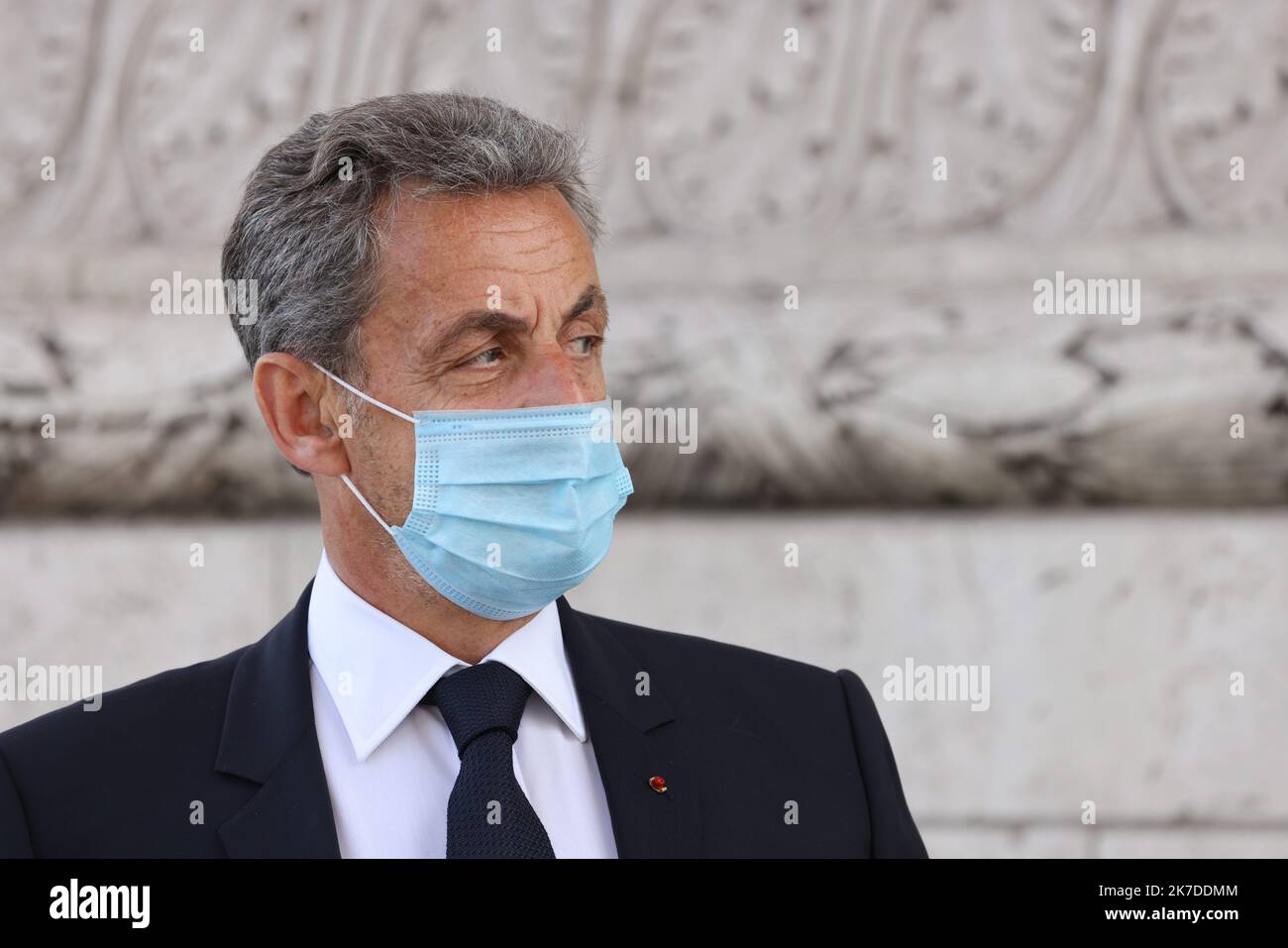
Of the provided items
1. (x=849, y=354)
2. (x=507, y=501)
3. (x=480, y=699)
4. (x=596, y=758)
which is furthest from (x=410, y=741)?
(x=849, y=354)

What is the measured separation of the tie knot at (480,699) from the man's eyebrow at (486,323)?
1.47ft

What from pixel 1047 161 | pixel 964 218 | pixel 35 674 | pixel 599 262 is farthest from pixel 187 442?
pixel 1047 161

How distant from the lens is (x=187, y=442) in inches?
140

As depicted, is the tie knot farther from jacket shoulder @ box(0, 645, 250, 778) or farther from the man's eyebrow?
the man's eyebrow

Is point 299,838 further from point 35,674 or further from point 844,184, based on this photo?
point 844,184

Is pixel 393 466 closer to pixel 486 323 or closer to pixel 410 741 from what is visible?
pixel 486 323

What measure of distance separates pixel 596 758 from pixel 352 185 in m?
0.87

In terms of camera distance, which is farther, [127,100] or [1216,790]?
[127,100]

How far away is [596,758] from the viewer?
2.14 meters

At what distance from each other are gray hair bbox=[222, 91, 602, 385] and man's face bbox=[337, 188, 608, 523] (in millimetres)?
29

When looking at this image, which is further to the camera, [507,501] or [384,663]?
[507,501]

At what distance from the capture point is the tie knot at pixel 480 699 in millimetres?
2070

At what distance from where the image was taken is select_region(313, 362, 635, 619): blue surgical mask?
7.22 feet

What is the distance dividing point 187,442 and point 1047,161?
206 centimetres
